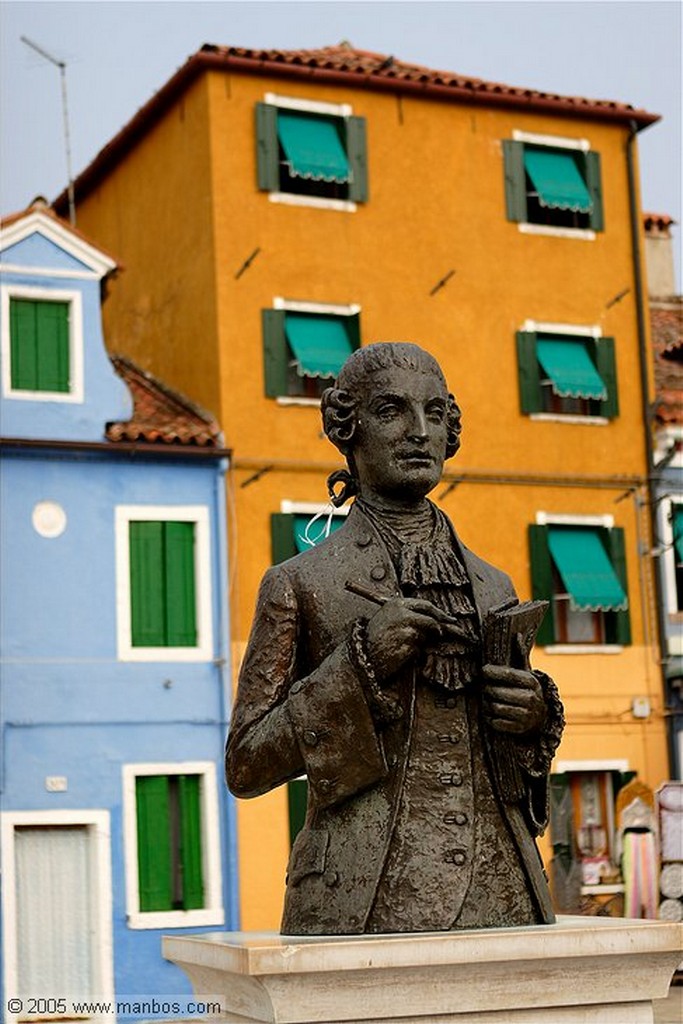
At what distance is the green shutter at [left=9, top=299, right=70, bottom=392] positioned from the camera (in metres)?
21.8

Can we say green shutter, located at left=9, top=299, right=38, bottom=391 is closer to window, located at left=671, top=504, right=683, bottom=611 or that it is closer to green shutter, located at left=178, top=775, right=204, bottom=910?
green shutter, located at left=178, top=775, right=204, bottom=910

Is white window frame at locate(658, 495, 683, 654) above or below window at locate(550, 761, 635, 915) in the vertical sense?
above

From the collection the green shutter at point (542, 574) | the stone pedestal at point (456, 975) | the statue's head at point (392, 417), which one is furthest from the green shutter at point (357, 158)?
the stone pedestal at point (456, 975)

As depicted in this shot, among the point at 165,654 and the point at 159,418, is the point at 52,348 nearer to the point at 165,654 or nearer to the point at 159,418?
the point at 159,418

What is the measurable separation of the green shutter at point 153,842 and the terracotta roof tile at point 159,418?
12.8 feet

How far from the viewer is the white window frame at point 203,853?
21016mm

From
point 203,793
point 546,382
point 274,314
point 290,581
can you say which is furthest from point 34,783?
point 290,581

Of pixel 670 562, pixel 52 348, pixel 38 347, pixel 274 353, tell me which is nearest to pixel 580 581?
pixel 670 562

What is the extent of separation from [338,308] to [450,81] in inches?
143

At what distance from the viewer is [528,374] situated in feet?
81.2

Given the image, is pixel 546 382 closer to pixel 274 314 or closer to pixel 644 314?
pixel 644 314

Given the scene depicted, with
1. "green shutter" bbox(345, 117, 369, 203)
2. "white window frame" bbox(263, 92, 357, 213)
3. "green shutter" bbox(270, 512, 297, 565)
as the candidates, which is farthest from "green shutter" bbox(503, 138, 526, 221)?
"green shutter" bbox(270, 512, 297, 565)

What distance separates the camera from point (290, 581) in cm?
536

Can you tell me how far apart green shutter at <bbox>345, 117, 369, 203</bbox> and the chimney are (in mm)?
8110
